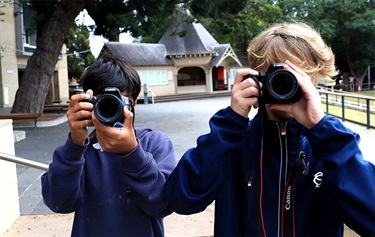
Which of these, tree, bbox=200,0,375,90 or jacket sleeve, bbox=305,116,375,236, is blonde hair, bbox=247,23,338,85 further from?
tree, bbox=200,0,375,90

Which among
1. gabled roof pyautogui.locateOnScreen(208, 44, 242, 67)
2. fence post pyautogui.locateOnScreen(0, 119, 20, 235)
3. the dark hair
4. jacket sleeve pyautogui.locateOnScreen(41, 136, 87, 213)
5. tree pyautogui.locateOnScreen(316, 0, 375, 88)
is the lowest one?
fence post pyautogui.locateOnScreen(0, 119, 20, 235)

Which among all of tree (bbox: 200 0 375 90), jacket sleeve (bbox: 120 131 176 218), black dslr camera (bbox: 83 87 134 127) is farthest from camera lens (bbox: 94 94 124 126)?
tree (bbox: 200 0 375 90)

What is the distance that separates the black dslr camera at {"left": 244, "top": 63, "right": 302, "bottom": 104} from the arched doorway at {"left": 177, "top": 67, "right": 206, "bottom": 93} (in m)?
36.0

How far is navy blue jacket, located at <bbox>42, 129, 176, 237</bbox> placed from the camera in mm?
1501

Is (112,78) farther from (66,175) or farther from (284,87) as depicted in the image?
(284,87)

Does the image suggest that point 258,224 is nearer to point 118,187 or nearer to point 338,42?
point 118,187

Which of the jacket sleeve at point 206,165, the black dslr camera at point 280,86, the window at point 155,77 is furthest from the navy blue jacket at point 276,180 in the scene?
the window at point 155,77

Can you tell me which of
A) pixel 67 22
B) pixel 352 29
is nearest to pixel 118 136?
pixel 67 22

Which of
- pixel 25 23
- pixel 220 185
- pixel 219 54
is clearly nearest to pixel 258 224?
pixel 220 185

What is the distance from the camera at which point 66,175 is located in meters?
1.54

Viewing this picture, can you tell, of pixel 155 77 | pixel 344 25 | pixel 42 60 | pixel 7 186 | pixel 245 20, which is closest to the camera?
pixel 7 186

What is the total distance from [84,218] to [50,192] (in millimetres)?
194

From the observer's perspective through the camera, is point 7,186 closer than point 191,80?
Yes

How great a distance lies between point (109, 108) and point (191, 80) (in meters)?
39.0
